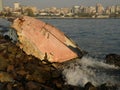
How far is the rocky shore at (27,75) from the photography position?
10184mm

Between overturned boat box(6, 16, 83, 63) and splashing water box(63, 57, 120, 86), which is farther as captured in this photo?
overturned boat box(6, 16, 83, 63)

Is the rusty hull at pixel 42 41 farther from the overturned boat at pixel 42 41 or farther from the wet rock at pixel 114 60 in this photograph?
the wet rock at pixel 114 60

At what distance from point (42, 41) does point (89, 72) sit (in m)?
2.93

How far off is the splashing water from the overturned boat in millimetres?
745

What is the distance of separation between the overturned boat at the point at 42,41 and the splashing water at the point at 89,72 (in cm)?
75

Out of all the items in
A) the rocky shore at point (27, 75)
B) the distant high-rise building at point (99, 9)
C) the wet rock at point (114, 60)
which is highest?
the rocky shore at point (27, 75)

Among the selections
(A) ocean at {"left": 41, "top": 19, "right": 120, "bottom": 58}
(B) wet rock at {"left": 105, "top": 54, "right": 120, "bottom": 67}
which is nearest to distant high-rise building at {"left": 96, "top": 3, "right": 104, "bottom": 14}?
(A) ocean at {"left": 41, "top": 19, "right": 120, "bottom": 58}

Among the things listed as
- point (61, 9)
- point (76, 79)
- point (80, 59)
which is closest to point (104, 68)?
point (80, 59)

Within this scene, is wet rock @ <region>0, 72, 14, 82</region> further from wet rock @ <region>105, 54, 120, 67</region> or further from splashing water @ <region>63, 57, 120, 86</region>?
wet rock @ <region>105, 54, 120, 67</region>

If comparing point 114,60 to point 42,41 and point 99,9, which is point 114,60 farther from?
point 99,9

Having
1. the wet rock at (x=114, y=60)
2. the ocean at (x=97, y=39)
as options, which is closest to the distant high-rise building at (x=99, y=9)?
the ocean at (x=97, y=39)

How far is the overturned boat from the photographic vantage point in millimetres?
14898

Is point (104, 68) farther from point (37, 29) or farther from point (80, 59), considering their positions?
point (37, 29)

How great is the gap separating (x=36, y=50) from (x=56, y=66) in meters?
1.38
